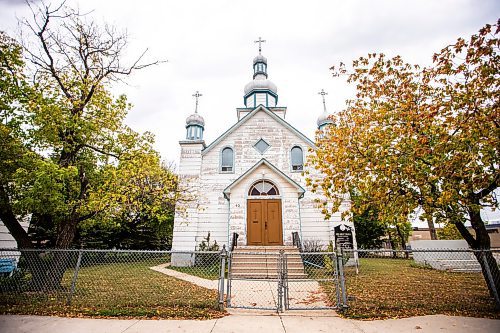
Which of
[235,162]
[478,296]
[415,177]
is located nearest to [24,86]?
[235,162]

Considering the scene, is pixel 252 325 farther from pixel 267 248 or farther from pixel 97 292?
pixel 267 248

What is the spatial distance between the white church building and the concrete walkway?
781cm

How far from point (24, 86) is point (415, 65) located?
1168 cm

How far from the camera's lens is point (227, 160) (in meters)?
16.8

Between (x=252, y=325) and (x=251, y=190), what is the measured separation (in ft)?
32.4

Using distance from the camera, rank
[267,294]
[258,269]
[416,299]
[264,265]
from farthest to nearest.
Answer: [264,265]
[258,269]
[267,294]
[416,299]

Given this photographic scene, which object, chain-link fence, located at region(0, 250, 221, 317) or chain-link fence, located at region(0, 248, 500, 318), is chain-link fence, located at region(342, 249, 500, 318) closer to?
chain-link fence, located at region(0, 248, 500, 318)

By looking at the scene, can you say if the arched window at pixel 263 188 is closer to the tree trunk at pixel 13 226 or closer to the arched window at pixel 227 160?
the arched window at pixel 227 160

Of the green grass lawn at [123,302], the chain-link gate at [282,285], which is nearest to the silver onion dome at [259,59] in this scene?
the chain-link gate at [282,285]

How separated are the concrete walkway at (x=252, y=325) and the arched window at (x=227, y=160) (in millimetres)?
11206

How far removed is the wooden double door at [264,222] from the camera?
1408 centimetres

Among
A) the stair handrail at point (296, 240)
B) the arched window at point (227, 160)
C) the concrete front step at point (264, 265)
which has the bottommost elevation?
the concrete front step at point (264, 265)

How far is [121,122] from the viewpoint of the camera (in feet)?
31.0

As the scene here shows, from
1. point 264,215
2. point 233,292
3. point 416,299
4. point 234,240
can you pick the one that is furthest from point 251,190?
point 416,299
